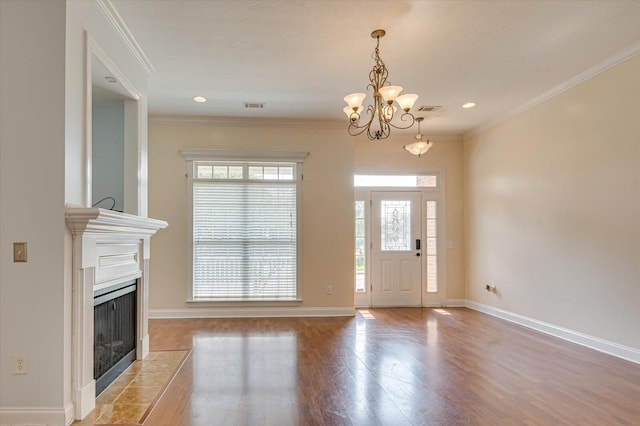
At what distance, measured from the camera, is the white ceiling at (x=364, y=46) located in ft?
9.45

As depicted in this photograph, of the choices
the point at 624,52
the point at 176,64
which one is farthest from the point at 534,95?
the point at 176,64

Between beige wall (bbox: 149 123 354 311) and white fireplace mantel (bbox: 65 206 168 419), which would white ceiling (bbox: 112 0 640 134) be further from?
white fireplace mantel (bbox: 65 206 168 419)

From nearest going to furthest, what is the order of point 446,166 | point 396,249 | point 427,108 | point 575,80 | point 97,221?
point 97,221
point 575,80
point 427,108
point 396,249
point 446,166

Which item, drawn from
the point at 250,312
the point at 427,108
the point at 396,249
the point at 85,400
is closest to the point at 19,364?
the point at 85,400

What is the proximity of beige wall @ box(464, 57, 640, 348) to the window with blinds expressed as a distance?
3067 mm

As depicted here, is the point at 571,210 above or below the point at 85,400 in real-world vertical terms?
above

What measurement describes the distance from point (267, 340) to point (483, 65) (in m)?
3.79

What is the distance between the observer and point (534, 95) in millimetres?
4695

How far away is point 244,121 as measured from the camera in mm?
5637

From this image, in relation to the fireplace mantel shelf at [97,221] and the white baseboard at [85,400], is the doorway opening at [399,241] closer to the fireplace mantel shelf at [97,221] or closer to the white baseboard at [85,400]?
the fireplace mantel shelf at [97,221]

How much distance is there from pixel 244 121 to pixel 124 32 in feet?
8.32

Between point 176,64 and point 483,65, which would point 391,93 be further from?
point 176,64

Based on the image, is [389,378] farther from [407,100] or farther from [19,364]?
[19,364]

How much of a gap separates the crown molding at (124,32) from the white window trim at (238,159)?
172 cm
